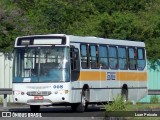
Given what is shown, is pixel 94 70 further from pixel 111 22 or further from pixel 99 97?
pixel 111 22

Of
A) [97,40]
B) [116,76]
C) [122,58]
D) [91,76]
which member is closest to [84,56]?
[91,76]

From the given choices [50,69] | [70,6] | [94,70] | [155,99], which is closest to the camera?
[50,69]

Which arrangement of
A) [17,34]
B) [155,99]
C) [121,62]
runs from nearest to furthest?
[121,62], [155,99], [17,34]

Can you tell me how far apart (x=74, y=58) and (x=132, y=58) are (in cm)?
575

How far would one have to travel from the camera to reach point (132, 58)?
3256 centimetres

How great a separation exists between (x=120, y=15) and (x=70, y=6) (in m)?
3.21

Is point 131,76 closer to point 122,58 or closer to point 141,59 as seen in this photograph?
point 122,58

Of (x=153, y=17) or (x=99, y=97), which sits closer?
(x=99, y=97)

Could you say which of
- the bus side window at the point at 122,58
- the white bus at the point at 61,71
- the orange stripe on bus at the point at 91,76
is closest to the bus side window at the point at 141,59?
the bus side window at the point at 122,58

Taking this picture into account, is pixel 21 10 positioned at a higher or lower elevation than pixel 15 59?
higher

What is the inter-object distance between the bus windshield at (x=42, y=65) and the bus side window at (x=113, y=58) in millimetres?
3992

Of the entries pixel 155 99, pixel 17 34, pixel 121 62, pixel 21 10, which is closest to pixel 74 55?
pixel 121 62

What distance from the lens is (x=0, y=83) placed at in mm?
37469

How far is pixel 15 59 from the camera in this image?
1095 inches
